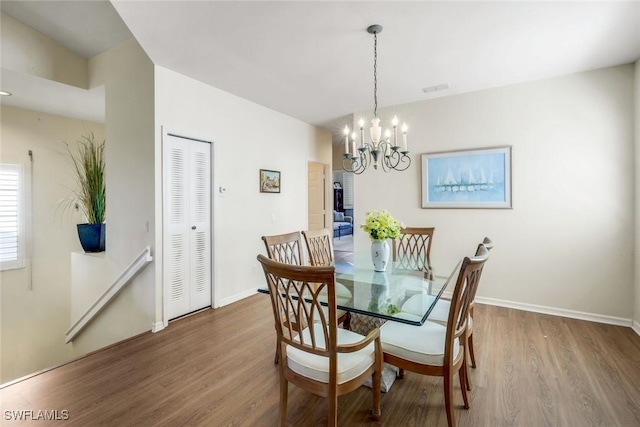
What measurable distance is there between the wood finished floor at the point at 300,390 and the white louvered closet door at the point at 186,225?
0.57 meters

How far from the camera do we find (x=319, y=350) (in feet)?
4.76

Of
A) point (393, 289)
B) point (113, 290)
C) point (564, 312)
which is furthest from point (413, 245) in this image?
point (113, 290)

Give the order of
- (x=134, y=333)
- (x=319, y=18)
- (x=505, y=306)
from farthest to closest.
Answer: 1. (x=505, y=306)
2. (x=134, y=333)
3. (x=319, y=18)

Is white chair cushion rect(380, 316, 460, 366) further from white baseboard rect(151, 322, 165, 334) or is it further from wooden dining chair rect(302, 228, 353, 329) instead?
white baseboard rect(151, 322, 165, 334)

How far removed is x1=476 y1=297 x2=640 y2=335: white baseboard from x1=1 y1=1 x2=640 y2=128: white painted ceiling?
8.52 feet

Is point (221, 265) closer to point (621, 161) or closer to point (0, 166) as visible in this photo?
point (0, 166)

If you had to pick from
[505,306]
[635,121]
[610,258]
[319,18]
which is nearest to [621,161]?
[635,121]

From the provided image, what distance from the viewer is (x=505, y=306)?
11.7 ft

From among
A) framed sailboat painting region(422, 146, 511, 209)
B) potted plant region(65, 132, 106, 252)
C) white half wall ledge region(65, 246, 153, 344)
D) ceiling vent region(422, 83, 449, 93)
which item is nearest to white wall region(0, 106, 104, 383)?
white half wall ledge region(65, 246, 153, 344)

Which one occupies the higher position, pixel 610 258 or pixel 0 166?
pixel 0 166

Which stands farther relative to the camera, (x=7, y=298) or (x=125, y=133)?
(x=7, y=298)

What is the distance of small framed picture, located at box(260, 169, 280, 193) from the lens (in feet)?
14.1

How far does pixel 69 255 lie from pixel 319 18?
5260 mm

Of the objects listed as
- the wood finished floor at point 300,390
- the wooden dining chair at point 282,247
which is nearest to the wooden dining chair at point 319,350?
the wood finished floor at point 300,390
